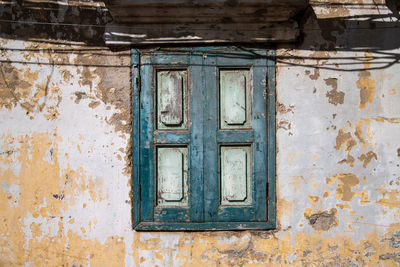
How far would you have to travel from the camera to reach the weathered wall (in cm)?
262

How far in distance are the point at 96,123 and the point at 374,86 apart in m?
2.33

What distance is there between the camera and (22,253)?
2.68 m

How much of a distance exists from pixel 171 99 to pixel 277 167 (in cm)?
105

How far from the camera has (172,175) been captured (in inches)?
104

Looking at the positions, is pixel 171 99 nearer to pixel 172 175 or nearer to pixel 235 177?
pixel 172 175

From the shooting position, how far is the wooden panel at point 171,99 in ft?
8.62

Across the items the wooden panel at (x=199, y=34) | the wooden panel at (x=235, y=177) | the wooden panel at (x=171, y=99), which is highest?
the wooden panel at (x=199, y=34)

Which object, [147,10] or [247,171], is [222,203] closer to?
[247,171]

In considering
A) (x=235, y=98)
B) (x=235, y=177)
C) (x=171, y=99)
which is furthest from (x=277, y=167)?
(x=171, y=99)

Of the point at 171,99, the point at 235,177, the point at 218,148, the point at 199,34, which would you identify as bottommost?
the point at 235,177

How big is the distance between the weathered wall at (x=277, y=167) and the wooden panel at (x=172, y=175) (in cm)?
28

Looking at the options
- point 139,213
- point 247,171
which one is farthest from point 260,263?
point 139,213

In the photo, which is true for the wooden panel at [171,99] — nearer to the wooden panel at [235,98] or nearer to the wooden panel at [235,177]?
the wooden panel at [235,98]

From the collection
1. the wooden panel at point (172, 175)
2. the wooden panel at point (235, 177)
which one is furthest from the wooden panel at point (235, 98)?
the wooden panel at point (172, 175)
